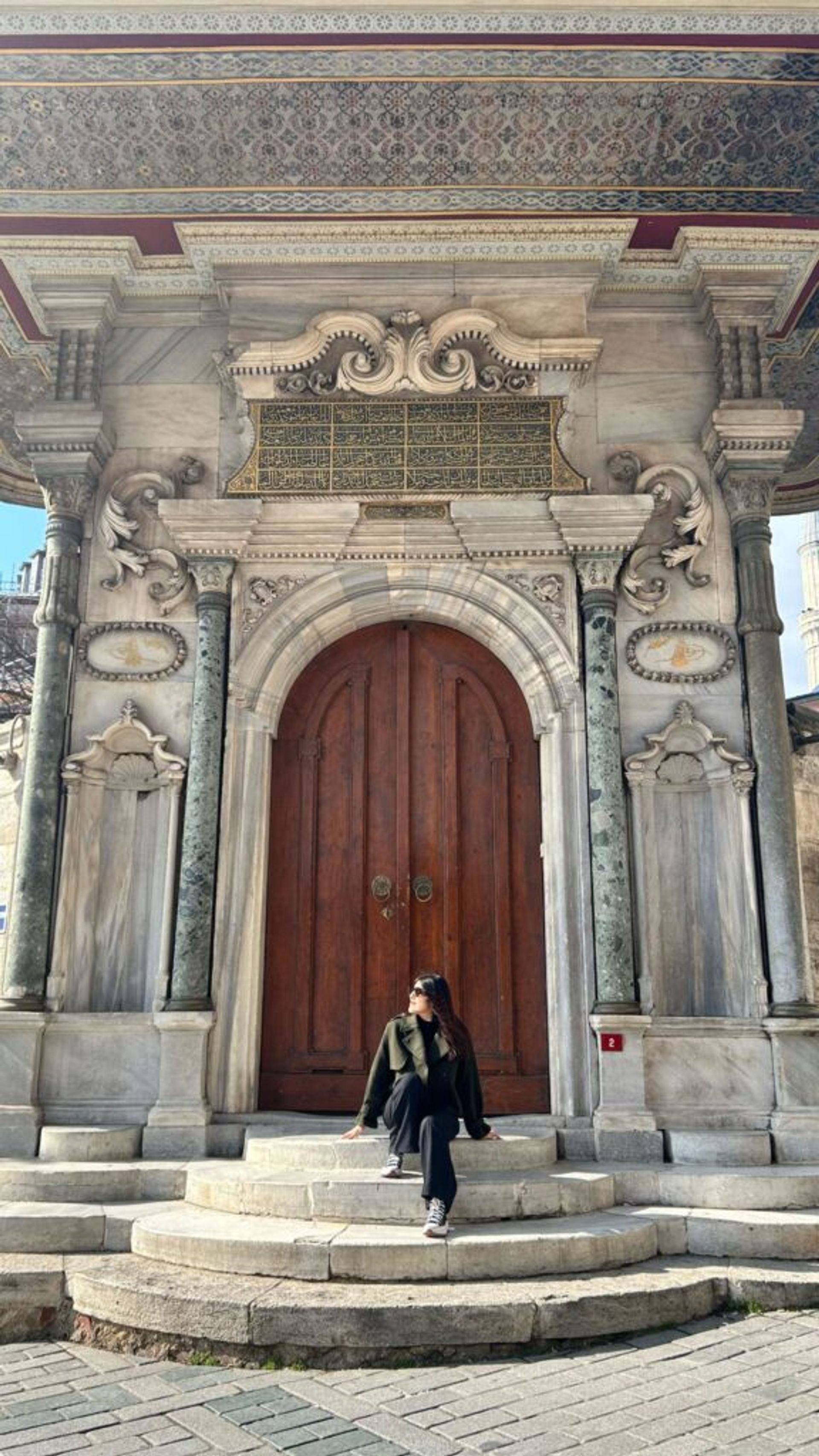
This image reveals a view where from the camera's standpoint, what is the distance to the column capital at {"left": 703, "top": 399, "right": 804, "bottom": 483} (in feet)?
23.8

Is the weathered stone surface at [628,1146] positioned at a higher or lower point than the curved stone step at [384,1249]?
higher

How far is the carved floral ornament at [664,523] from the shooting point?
7289mm

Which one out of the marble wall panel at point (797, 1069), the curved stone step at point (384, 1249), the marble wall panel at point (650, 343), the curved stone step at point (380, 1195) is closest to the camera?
the curved stone step at point (384, 1249)

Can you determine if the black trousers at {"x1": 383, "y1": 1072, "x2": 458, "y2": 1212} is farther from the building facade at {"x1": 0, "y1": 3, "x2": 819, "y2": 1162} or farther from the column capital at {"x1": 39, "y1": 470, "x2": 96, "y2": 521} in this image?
the column capital at {"x1": 39, "y1": 470, "x2": 96, "y2": 521}

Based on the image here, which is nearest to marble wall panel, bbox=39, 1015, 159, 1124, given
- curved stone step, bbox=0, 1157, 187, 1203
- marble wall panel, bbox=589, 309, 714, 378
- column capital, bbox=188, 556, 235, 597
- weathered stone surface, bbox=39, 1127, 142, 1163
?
weathered stone surface, bbox=39, 1127, 142, 1163

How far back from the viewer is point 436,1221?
4.67m

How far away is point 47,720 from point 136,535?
136 cm

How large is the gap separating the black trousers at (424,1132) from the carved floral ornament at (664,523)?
348 cm

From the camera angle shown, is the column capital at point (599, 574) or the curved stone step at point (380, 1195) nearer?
the curved stone step at point (380, 1195)

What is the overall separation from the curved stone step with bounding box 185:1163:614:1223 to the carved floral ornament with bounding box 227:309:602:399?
4801 millimetres

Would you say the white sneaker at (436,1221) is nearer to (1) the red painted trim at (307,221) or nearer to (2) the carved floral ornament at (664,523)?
(2) the carved floral ornament at (664,523)

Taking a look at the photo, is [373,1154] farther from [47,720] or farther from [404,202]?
[404,202]

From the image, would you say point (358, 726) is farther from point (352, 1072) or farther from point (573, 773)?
point (352, 1072)

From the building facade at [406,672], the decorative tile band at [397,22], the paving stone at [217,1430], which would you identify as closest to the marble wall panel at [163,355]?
the building facade at [406,672]
